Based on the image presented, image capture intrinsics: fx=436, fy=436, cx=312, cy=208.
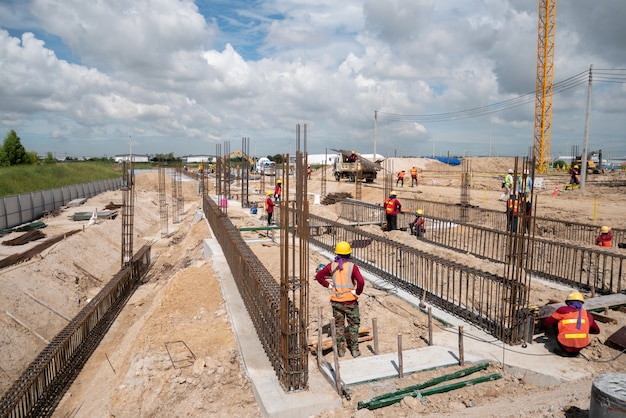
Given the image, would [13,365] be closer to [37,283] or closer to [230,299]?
[37,283]

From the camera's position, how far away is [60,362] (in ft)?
25.6

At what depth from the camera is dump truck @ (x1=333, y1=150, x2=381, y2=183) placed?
3261 centimetres

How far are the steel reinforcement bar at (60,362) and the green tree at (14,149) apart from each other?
1586 inches

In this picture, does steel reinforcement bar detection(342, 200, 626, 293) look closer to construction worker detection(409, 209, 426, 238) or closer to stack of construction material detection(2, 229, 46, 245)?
construction worker detection(409, 209, 426, 238)

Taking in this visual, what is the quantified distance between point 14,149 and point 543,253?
4943 cm

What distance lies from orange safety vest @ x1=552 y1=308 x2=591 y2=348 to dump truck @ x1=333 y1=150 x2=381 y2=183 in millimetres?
26315

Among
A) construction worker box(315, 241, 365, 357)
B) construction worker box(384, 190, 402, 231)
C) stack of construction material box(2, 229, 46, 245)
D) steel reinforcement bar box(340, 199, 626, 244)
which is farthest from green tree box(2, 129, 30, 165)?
construction worker box(315, 241, 365, 357)

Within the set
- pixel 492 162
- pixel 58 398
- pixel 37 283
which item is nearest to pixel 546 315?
pixel 58 398

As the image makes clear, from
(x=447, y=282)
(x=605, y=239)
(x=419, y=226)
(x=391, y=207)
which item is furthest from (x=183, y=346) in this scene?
(x=605, y=239)

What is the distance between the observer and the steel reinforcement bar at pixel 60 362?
6.46 meters

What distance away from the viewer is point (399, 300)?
8188 millimetres

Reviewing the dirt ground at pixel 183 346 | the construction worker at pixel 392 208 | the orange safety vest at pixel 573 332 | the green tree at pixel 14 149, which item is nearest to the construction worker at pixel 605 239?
the dirt ground at pixel 183 346

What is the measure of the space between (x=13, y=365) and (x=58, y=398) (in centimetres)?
231

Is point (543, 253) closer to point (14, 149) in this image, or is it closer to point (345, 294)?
point (345, 294)
